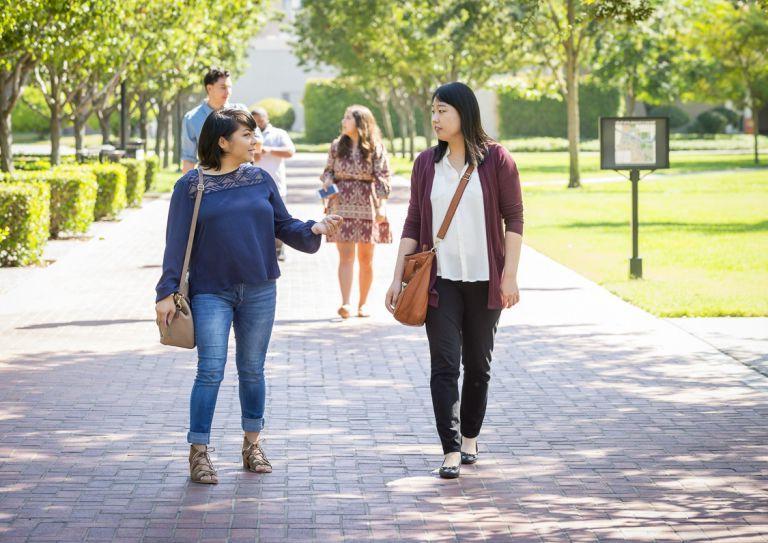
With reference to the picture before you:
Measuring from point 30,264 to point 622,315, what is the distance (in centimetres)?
677

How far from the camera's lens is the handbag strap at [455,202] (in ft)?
20.1

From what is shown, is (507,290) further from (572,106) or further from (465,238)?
(572,106)

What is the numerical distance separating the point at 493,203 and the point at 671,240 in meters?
12.4

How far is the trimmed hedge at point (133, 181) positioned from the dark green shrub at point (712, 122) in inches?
1830

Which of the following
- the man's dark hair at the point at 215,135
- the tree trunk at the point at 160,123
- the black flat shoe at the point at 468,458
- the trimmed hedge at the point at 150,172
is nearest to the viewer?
the man's dark hair at the point at 215,135

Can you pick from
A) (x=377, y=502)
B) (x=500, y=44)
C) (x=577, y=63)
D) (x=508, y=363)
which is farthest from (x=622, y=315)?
(x=500, y=44)

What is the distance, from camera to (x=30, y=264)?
1495 cm

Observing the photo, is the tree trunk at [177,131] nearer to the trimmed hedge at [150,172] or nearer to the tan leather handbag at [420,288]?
the trimmed hedge at [150,172]

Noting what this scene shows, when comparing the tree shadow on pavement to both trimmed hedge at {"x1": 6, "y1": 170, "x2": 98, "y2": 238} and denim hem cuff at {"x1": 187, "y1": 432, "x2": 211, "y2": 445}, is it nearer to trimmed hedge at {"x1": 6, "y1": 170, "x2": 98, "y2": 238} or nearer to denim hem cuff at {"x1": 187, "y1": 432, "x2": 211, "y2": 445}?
denim hem cuff at {"x1": 187, "y1": 432, "x2": 211, "y2": 445}

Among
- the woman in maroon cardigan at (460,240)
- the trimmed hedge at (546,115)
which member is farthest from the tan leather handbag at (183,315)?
the trimmed hedge at (546,115)

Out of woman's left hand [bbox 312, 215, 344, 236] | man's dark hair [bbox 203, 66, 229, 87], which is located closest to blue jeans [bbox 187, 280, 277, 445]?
woman's left hand [bbox 312, 215, 344, 236]

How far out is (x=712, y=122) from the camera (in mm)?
67250

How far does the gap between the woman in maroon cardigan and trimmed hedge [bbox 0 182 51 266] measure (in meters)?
9.18

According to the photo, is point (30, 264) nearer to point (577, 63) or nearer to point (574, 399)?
point (574, 399)
